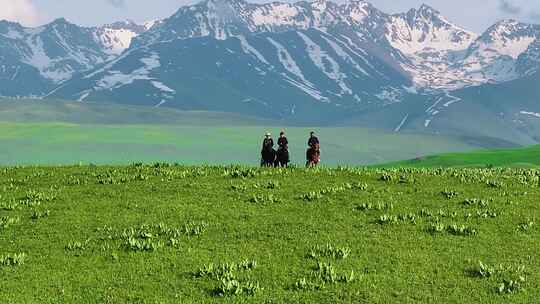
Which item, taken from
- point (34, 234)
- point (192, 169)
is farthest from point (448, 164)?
point (34, 234)

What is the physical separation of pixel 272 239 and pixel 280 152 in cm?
1902

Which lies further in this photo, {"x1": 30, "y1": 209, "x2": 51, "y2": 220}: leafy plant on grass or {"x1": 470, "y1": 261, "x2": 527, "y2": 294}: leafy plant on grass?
{"x1": 30, "y1": 209, "x2": 51, "y2": 220}: leafy plant on grass

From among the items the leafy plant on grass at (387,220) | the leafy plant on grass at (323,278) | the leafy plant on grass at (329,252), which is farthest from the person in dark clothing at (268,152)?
the leafy plant on grass at (323,278)

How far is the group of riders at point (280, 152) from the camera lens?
130 ft

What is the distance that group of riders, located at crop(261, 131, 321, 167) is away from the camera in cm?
3953

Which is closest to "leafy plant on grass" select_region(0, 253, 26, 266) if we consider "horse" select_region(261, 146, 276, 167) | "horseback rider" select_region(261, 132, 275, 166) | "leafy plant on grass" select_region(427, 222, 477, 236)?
"leafy plant on grass" select_region(427, 222, 477, 236)

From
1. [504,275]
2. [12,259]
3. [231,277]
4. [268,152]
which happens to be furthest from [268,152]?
[504,275]

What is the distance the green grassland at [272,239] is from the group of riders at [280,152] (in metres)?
8.74

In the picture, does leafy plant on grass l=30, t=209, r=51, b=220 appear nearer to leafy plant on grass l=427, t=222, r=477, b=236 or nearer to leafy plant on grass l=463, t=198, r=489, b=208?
leafy plant on grass l=427, t=222, r=477, b=236

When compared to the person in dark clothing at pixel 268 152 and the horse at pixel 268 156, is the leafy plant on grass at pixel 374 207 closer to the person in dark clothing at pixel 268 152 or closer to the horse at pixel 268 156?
the person in dark clothing at pixel 268 152

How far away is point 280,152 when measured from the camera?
130 ft

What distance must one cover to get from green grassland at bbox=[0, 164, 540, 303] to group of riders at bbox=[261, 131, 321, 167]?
8742 mm

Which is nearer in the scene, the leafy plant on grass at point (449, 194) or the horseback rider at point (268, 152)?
the leafy plant on grass at point (449, 194)

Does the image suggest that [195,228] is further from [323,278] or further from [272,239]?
[323,278]
